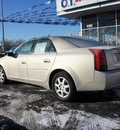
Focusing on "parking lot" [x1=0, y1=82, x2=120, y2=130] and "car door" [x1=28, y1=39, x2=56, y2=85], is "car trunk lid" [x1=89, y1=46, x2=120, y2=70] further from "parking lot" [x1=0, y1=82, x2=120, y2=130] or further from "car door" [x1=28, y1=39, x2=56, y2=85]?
Answer: "car door" [x1=28, y1=39, x2=56, y2=85]

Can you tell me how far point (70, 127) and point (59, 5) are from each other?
10.5 m

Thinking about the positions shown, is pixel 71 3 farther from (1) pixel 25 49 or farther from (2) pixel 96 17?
(1) pixel 25 49

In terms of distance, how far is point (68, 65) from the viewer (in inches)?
111

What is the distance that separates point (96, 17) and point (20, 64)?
9.07m

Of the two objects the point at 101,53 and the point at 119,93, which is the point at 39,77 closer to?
the point at 101,53

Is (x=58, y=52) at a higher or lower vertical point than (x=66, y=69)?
higher

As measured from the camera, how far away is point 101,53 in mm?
2541

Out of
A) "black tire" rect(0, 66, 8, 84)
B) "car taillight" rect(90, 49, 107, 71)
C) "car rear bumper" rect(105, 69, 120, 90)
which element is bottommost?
"black tire" rect(0, 66, 8, 84)

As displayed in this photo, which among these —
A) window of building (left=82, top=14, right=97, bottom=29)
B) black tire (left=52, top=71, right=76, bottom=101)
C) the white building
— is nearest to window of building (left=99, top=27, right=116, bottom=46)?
the white building

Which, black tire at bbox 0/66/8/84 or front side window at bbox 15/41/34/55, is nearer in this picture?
front side window at bbox 15/41/34/55

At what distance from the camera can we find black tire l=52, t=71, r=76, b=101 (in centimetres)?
282

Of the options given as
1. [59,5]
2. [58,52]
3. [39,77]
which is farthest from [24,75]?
[59,5]

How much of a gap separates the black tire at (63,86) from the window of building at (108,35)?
9055mm

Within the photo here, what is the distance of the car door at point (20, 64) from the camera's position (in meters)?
3.85
